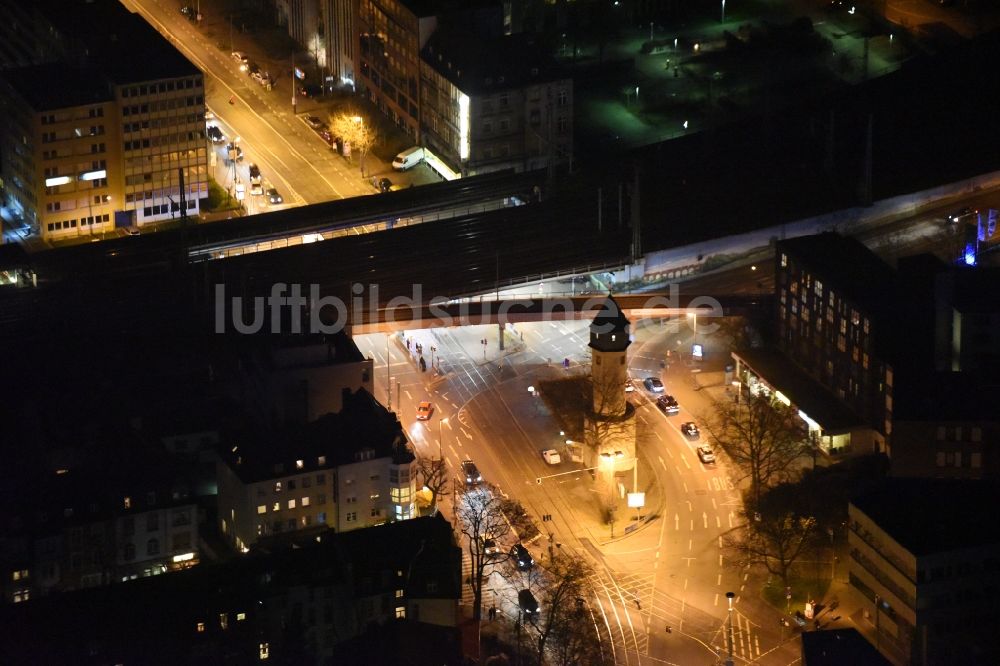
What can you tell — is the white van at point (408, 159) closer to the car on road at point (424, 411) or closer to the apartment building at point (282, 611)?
the car on road at point (424, 411)

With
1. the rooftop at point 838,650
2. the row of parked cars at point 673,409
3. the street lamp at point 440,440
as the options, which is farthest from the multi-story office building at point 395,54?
the rooftop at point 838,650

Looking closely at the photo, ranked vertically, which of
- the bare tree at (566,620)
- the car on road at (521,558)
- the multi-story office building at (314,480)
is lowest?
the bare tree at (566,620)

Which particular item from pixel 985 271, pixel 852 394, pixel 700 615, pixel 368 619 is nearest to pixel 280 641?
pixel 368 619

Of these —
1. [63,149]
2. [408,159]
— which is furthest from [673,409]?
[63,149]

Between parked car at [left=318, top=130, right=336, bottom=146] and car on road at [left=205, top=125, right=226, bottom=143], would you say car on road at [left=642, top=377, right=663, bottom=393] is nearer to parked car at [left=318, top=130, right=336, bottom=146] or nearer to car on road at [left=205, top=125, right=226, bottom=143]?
parked car at [left=318, top=130, right=336, bottom=146]

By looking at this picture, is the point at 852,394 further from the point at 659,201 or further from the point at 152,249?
the point at 152,249
